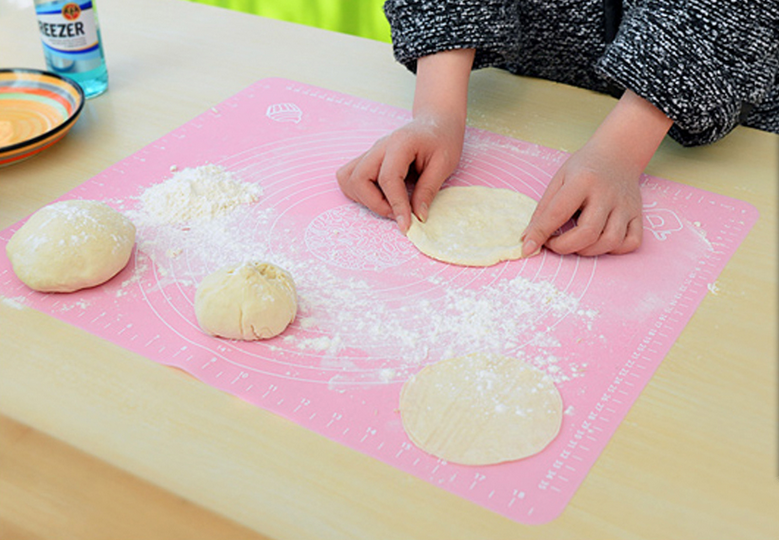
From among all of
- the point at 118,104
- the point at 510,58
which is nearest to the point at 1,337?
the point at 118,104

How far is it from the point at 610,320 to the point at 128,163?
0.58m

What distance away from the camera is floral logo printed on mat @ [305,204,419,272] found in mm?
760

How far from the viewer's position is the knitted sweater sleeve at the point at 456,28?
0.95m

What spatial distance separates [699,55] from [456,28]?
290 mm

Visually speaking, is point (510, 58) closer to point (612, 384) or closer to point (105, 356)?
point (612, 384)

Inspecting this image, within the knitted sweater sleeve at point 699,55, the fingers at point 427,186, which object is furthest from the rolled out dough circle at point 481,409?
the knitted sweater sleeve at point 699,55

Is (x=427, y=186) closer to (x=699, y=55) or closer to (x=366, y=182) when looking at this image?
(x=366, y=182)

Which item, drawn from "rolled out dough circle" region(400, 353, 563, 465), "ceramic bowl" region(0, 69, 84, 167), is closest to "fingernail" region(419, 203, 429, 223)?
"rolled out dough circle" region(400, 353, 563, 465)

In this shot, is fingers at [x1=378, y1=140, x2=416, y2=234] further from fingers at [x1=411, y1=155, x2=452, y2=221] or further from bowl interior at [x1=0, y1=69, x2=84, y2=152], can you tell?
bowl interior at [x1=0, y1=69, x2=84, y2=152]

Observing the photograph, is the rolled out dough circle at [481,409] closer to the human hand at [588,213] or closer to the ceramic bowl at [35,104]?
the human hand at [588,213]

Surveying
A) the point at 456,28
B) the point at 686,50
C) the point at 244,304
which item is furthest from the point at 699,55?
the point at 244,304

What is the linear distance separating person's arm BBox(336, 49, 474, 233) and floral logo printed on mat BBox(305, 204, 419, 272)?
1 centimetres

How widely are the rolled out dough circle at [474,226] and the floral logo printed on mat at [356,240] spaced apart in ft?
0.07

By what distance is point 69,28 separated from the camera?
963 millimetres
